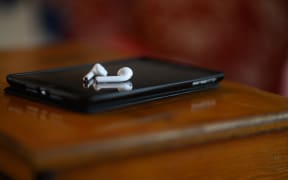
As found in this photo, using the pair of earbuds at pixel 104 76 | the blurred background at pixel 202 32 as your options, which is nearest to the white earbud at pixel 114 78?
the pair of earbuds at pixel 104 76

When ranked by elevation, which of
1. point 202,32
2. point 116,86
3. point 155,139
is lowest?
point 155,139

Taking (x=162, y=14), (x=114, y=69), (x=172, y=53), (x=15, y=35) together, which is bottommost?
(x=114, y=69)

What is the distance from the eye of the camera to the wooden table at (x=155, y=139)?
0.58 metres

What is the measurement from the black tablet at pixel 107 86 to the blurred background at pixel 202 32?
511 millimetres

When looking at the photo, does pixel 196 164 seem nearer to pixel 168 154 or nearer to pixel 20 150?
pixel 168 154

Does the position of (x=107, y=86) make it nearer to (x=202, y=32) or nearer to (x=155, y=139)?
(x=155, y=139)

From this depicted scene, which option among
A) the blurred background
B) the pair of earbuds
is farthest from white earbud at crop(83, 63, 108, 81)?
the blurred background

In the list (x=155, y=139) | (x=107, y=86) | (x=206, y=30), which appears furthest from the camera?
(x=206, y=30)

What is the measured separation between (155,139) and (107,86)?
0.53 feet

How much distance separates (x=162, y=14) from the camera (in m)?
1.62

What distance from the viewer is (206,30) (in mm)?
1559

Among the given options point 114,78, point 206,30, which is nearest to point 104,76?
point 114,78

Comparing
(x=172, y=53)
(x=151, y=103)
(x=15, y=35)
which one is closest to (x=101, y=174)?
(x=151, y=103)

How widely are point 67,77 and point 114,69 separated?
113 millimetres
